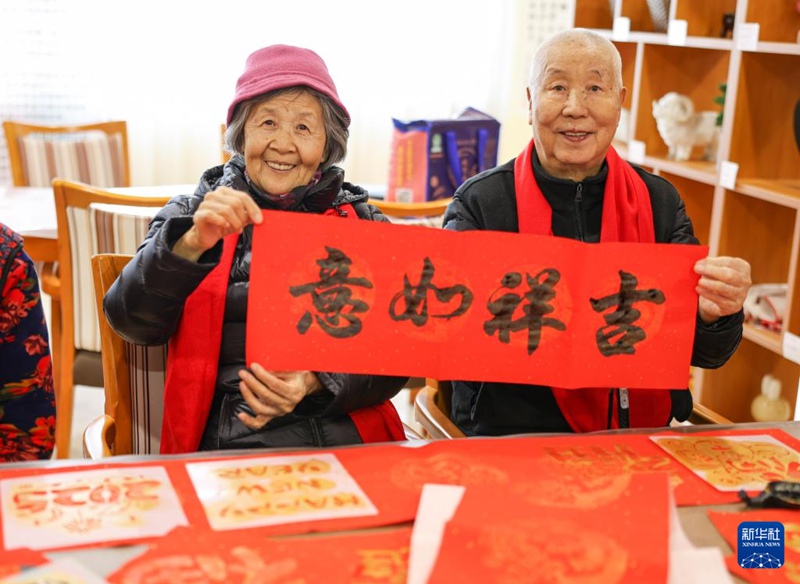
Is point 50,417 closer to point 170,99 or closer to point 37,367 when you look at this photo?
point 37,367

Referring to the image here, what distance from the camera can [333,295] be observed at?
4.59 feet

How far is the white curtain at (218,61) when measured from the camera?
14.6ft

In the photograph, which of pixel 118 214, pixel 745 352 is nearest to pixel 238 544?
pixel 118 214

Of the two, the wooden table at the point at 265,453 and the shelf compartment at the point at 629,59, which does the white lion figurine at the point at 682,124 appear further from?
the wooden table at the point at 265,453

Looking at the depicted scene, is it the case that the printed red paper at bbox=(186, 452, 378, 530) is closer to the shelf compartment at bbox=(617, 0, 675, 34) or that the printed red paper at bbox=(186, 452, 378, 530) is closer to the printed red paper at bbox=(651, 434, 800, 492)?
the printed red paper at bbox=(651, 434, 800, 492)

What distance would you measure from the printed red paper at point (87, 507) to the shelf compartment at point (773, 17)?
7.46ft

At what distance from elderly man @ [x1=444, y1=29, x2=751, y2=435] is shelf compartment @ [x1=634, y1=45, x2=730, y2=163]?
1.51 m

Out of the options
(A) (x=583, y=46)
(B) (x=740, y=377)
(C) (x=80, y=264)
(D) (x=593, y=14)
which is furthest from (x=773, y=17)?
(C) (x=80, y=264)

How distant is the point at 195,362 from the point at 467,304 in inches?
18.8

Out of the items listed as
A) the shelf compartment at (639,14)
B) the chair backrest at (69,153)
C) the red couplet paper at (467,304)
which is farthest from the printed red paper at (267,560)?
the chair backrest at (69,153)

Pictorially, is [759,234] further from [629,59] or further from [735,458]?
[735,458]

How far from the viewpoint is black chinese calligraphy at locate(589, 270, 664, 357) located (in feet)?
4.83

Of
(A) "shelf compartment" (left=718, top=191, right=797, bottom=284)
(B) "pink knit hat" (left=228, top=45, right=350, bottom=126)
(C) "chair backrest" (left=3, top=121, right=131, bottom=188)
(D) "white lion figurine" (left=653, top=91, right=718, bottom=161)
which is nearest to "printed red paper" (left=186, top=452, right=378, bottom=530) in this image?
(B) "pink knit hat" (left=228, top=45, right=350, bottom=126)

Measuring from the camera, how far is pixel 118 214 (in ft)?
8.13
